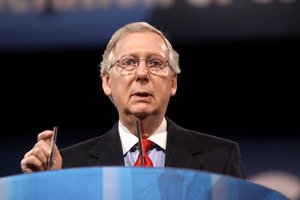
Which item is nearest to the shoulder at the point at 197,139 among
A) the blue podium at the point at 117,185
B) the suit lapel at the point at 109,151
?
the suit lapel at the point at 109,151

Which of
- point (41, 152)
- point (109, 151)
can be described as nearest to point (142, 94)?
point (109, 151)

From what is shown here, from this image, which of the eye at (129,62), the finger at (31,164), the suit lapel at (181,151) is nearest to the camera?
the finger at (31,164)

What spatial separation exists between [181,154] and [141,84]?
0.18 metres

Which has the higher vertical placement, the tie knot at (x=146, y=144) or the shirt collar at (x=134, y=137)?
the shirt collar at (x=134, y=137)

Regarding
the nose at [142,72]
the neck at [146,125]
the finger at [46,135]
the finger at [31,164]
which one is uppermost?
the nose at [142,72]

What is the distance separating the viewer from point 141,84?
5.44 ft

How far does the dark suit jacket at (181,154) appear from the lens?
1595 mm

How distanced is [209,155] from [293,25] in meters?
0.98

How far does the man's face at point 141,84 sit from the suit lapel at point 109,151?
65 millimetres

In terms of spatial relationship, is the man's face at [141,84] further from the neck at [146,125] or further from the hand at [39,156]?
the hand at [39,156]

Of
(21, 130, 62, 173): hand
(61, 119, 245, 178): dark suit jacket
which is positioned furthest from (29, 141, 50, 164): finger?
(61, 119, 245, 178): dark suit jacket

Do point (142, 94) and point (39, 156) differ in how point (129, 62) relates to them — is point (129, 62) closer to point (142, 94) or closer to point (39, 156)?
point (142, 94)

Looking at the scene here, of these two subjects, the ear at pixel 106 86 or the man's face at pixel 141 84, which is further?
the ear at pixel 106 86

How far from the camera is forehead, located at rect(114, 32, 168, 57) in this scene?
1697 mm
